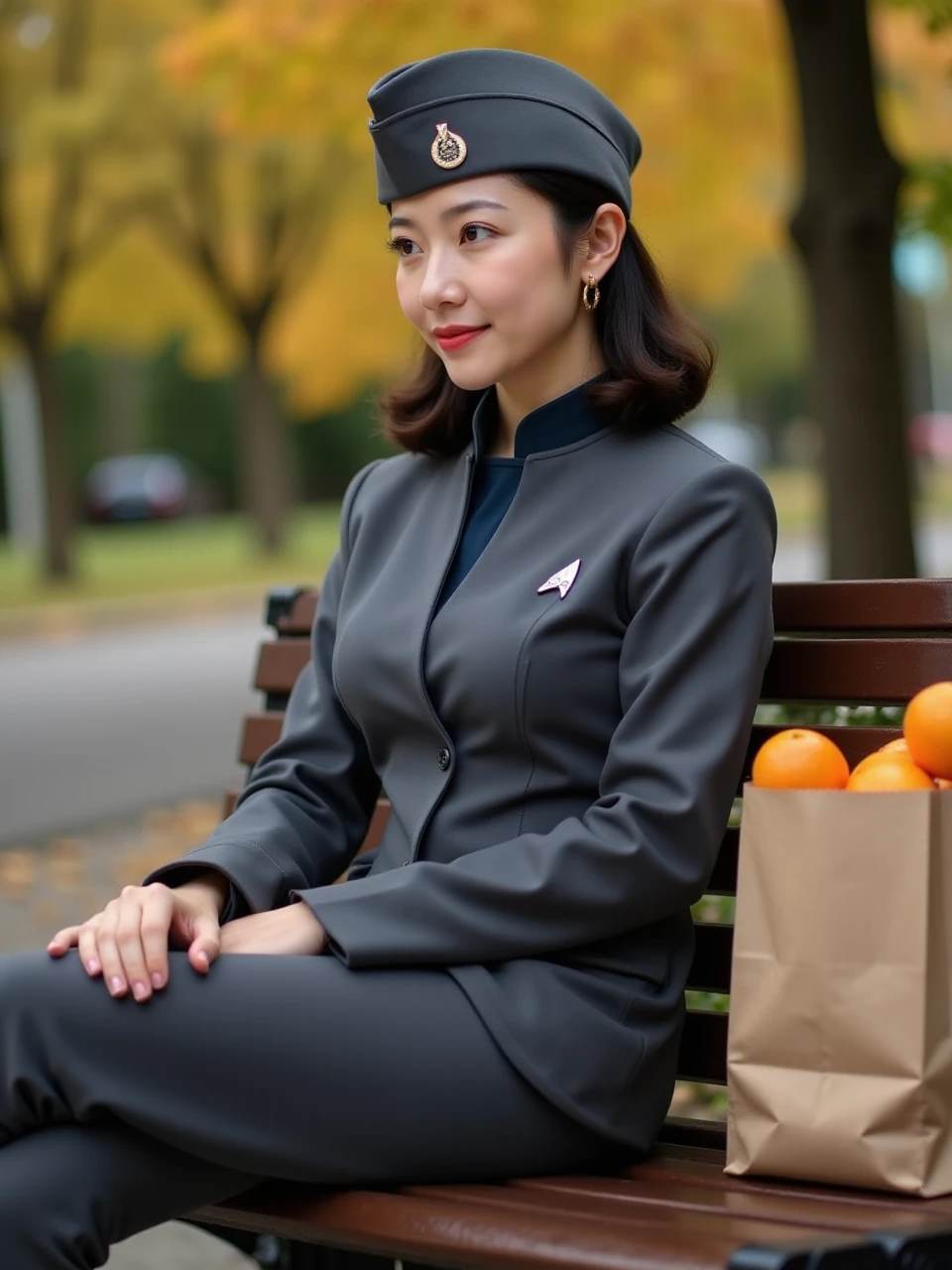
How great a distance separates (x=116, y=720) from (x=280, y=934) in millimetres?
10907

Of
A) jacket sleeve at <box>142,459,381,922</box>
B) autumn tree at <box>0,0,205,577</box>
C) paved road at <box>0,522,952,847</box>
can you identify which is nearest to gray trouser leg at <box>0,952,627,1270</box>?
jacket sleeve at <box>142,459,381,922</box>

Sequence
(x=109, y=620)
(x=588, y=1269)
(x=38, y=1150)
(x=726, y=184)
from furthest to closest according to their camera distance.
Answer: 1. (x=109, y=620)
2. (x=726, y=184)
3. (x=38, y=1150)
4. (x=588, y=1269)

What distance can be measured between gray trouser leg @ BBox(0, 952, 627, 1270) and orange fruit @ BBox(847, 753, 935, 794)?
0.54 metres

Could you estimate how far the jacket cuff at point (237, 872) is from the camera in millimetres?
2871

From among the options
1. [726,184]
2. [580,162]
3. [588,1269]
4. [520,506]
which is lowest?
[588,1269]

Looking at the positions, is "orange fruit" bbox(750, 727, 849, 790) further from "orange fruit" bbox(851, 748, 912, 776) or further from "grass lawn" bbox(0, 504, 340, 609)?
"grass lawn" bbox(0, 504, 340, 609)

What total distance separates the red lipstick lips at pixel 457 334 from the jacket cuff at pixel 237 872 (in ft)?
2.44

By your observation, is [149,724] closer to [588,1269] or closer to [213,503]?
[588,1269]

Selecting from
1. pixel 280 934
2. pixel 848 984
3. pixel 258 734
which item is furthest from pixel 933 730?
pixel 258 734

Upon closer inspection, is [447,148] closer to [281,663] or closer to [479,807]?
[479,807]

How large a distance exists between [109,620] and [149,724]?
9.21m

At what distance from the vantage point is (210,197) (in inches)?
985

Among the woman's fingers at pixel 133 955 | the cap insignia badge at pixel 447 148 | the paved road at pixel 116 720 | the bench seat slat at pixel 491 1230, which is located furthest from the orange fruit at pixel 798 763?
the paved road at pixel 116 720

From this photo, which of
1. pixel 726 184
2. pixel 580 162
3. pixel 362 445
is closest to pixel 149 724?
pixel 726 184
